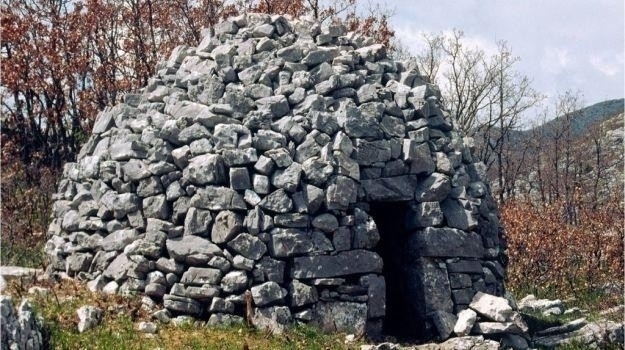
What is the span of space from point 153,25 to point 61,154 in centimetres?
593

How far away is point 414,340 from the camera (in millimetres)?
10062

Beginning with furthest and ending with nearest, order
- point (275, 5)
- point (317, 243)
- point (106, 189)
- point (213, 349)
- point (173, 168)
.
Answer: point (275, 5)
point (106, 189)
point (173, 168)
point (317, 243)
point (213, 349)

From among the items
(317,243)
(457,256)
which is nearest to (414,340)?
(457,256)

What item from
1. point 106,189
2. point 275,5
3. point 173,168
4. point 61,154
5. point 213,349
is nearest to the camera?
point 213,349

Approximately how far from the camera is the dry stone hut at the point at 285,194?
367 inches

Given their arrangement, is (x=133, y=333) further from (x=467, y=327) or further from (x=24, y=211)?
(x=24, y=211)

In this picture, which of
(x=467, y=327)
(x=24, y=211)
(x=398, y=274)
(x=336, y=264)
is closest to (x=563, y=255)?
(x=398, y=274)

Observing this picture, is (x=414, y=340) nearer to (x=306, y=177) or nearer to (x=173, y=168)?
(x=306, y=177)

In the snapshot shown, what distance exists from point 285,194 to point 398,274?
270cm

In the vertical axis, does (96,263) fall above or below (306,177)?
below

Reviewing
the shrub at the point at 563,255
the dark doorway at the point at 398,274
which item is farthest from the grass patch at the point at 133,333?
the shrub at the point at 563,255

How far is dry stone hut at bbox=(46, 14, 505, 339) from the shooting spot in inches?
367

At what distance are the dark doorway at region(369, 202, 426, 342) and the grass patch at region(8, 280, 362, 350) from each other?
174cm

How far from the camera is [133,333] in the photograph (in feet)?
27.4
